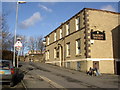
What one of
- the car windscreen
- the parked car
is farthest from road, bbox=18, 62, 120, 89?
the car windscreen

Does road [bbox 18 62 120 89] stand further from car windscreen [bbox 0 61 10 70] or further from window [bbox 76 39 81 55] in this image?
window [bbox 76 39 81 55]

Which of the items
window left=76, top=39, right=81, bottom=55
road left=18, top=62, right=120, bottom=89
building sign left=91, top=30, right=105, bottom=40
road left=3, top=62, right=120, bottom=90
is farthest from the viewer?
window left=76, top=39, right=81, bottom=55

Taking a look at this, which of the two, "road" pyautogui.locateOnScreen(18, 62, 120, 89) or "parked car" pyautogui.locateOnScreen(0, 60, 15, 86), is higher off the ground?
"parked car" pyautogui.locateOnScreen(0, 60, 15, 86)

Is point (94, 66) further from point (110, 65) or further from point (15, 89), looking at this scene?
point (15, 89)

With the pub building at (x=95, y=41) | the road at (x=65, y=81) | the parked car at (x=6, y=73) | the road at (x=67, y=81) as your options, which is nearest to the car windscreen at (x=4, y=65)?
the parked car at (x=6, y=73)

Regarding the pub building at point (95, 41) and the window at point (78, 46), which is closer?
the pub building at point (95, 41)

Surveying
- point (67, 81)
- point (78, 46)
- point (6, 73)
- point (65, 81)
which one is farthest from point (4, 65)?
point (78, 46)

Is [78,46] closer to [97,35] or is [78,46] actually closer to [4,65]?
[97,35]

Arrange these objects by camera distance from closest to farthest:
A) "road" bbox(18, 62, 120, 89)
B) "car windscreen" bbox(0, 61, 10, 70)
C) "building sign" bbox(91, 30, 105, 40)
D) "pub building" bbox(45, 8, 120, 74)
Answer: "car windscreen" bbox(0, 61, 10, 70)
"road" bbox(18, 62, 120, 89)
"pub building" bbox(45, 8, 120, 74)
"building sign" bbox(91, 30, 105, 40)

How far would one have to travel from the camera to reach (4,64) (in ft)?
33.5

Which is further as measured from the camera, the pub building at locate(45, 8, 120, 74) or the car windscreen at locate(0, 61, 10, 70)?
the pub building at locate(45, 8, 120, 74)

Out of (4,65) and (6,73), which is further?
(4,65)

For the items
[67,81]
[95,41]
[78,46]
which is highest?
[95,41]

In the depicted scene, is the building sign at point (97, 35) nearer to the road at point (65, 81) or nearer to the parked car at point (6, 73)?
the road at point (65, 81)
